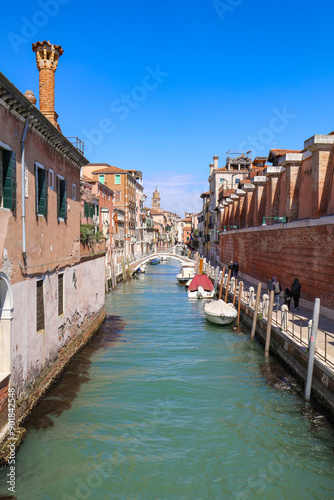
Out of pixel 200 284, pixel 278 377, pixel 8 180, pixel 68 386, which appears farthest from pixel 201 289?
pixel 8 180

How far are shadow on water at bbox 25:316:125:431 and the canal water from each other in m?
0.03

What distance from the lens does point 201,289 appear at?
26719 mm

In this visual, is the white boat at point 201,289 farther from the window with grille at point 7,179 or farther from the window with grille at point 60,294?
the window with grille at point 7,179

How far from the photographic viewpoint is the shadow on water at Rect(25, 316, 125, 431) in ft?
26.0

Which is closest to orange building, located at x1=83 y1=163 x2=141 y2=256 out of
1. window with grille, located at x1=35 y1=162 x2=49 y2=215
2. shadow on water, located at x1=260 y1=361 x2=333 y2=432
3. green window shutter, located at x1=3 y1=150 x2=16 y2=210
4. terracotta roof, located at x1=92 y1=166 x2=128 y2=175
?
terracotta roof, located at x1=92 y1=166 x2=128 y2=175

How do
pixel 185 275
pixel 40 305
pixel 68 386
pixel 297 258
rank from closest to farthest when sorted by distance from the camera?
pixel 40 305, pixel 68 386, pixel 297 258, pixel 185 275

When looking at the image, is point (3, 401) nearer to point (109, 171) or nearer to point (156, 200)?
point (109, 171)

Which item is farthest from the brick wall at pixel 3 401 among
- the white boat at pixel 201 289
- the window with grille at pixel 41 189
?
the white boat at pixel 201 289

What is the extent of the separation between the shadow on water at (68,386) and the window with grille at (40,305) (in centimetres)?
171

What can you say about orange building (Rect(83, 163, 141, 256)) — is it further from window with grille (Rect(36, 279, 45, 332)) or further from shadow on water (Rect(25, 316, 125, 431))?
window with grille (Rect(36, 279, 45, 332))

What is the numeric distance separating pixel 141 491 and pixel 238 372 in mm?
5889

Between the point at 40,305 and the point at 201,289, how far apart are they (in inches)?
744

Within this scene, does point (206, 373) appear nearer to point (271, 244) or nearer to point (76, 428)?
point (76, 428)

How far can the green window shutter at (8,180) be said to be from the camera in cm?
673
